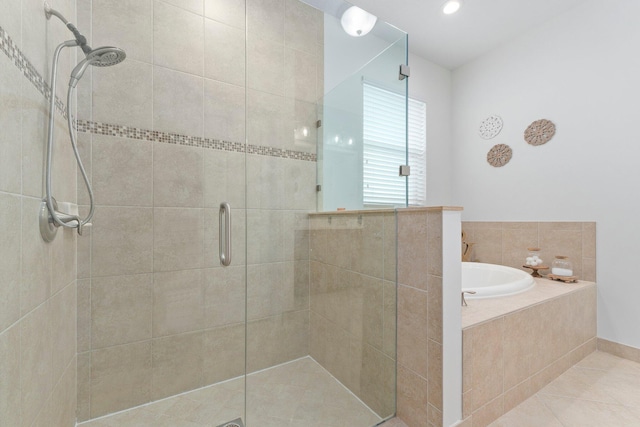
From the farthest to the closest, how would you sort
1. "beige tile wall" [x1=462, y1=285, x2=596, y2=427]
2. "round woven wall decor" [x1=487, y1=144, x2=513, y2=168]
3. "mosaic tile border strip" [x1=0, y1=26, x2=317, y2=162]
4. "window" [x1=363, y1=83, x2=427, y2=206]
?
"round woven wall decor" [x1=487, y1=144, x2=513, y2=168]
"window" [x1=363, y1=83, x2=427, y2=206]
"beige tile wall" [x1=462, y1=285, x2=596, y2=427]
"mosaic tile border strip" [x1=0, y1=26, x2=317, y2=162]

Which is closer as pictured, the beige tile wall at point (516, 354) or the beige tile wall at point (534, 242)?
the beige tile wall at point (516, 354)

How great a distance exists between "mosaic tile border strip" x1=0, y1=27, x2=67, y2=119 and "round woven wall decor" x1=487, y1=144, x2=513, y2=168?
133 inches

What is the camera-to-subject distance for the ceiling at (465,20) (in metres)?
2.27

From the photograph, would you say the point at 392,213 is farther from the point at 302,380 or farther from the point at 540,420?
the point at 540,420

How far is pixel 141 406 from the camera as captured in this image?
146 cm

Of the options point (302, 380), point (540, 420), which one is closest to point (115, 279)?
point (302, 380)

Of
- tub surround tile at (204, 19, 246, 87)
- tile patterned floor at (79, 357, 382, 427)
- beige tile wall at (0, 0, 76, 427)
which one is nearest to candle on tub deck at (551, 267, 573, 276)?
tile patterned floor at (79, 357, 382, 427)

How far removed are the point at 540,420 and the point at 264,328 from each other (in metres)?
1.47

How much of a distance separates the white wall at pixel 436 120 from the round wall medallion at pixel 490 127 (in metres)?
0.39

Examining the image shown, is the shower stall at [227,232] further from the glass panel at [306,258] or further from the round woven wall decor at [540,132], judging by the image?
the round woven wall decor at [540,132]

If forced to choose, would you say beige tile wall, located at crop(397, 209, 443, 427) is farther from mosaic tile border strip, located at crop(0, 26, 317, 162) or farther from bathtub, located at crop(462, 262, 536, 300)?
bathtub, located at crop(462, 262, 536, 300)

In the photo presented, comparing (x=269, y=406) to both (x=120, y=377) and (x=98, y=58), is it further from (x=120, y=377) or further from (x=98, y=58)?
(x=98, y=58)

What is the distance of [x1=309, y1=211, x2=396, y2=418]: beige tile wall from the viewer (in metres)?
1.40

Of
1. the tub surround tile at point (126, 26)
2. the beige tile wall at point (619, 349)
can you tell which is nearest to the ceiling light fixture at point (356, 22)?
the tub surround tile at point (126, 26)
